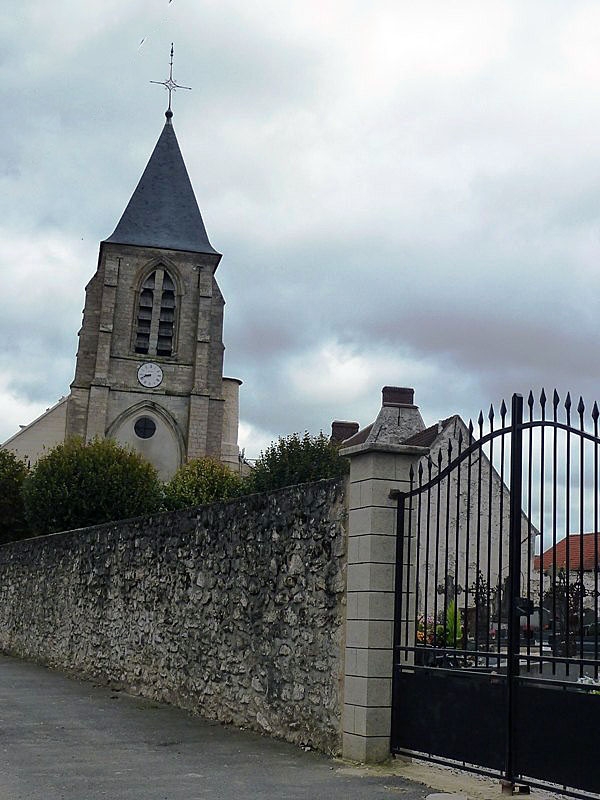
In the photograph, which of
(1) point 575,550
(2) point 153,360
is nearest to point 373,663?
(1) point 575,550

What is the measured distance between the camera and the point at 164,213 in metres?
53.5

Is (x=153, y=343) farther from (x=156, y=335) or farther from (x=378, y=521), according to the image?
(x=378, y=521)

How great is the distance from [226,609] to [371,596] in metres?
2.84

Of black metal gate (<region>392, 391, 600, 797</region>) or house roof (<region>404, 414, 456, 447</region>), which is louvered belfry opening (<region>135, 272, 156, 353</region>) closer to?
house roof (<region>404, 414, 456, 447</region>)

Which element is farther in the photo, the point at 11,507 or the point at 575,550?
the point at 11,507

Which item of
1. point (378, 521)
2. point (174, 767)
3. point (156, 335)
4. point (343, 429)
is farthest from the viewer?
point (156, 335)

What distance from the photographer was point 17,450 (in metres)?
50.9

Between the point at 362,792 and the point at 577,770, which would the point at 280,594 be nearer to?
the point at 362,792

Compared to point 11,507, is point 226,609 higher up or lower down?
lower down

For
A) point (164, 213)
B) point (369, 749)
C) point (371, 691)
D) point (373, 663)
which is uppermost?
point (164, 213)

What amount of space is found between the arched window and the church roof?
6.42 feet

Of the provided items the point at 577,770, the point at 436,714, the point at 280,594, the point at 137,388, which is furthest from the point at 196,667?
the point at 137,388

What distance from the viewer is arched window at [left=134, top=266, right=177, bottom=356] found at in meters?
51.5

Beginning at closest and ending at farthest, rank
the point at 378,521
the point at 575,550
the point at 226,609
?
the point at 378,521 < the point at 226,609 < the point at 575,550
